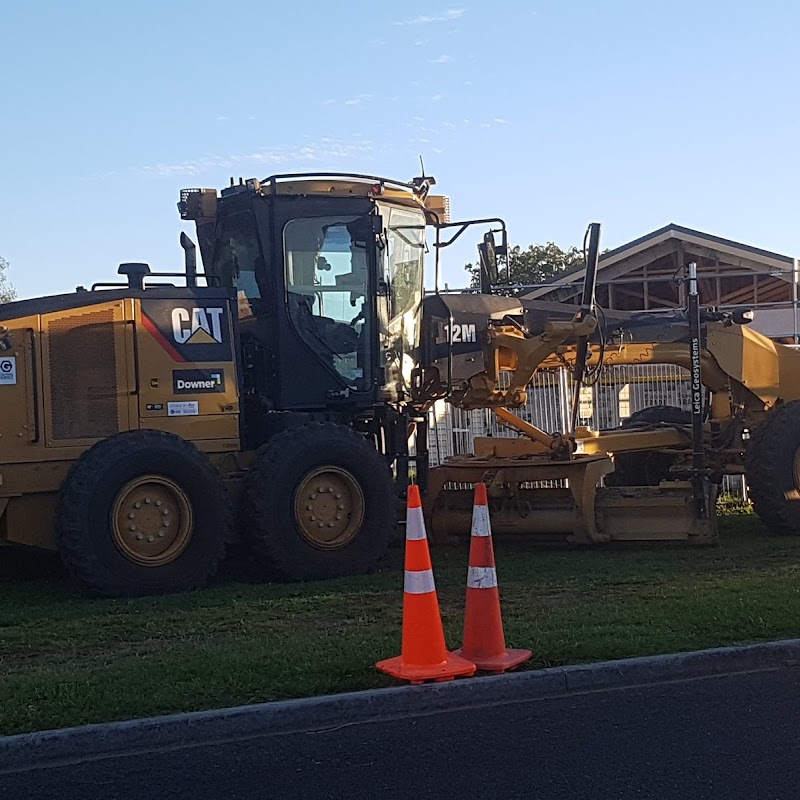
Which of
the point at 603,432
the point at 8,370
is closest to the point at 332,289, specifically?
the point at 8,370

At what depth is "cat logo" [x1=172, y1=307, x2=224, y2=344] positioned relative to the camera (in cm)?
1041

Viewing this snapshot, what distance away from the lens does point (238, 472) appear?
10688 mm

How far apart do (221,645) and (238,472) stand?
11.1ft

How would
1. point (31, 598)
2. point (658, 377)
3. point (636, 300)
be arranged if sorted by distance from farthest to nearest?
point (636, 300) < point (658, 377) < point (31, 598)

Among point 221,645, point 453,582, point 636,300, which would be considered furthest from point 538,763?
point 636,300

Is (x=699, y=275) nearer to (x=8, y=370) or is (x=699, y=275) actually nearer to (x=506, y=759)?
(x=8, y=370)

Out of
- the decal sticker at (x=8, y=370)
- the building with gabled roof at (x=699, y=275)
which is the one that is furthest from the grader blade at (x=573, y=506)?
the building with gabled roof at (x=699, y=275)

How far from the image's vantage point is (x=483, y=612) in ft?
22.6

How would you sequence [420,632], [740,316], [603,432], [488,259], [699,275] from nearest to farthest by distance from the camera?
[420,632]
[488,259]
[740,316]
[603,432]
[699,275]

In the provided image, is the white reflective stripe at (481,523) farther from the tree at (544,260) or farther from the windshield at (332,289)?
the tree at (544,260)

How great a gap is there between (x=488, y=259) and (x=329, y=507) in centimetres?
261

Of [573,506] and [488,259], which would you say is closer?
[488,259]

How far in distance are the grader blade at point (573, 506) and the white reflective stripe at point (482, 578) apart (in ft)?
15.6

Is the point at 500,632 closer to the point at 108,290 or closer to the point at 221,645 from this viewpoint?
the point at 221,645
